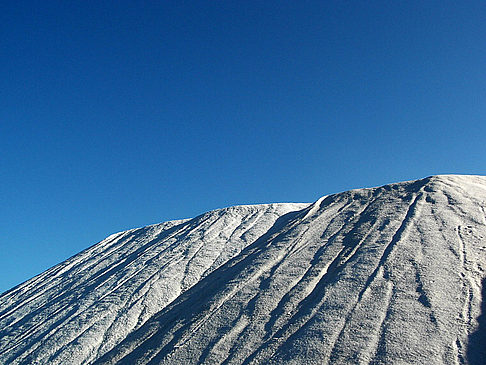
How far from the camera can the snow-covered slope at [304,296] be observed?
36.7 feet

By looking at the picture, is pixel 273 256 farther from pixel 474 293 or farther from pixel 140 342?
pixel 474 293

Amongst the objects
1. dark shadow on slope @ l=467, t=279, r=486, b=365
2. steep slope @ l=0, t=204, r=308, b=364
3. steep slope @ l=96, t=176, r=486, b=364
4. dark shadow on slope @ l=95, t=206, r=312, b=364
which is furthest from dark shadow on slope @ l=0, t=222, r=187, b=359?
dark shadow on slope @ l=467, t=279, r=486, b=365

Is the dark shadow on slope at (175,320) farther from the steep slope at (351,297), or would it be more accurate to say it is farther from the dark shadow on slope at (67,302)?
the dark shadow on slope at (67,302)

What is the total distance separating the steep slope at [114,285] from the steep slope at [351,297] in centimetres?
215

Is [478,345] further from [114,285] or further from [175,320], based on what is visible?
[114,285]

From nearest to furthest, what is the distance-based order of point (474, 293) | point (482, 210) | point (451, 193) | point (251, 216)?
point (474, 293)
point (482, 210)
point (451, 193)
point (251, 216)

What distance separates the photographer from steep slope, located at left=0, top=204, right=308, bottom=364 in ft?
60.8

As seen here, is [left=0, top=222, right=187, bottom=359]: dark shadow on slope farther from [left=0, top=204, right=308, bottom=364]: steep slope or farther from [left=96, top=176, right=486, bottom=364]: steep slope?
[left=96, top=176, right=486, bottom=364]: steep slope

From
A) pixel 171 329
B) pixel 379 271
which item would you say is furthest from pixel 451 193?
→ pixel 171 329

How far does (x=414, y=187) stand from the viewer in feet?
72.1

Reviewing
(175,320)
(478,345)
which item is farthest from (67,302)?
(478,345)

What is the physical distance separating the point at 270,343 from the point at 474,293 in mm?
6333

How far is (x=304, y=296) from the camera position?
1428cm

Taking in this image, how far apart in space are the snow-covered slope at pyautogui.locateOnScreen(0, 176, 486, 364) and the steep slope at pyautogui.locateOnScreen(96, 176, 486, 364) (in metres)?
0.05
